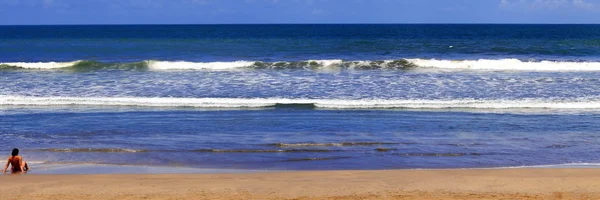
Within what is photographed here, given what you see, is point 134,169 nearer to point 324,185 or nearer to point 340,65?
point 324,185

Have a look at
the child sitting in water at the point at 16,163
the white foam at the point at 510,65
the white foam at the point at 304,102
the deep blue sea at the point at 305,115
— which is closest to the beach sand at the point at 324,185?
the child sitting in water at the point at 16,163

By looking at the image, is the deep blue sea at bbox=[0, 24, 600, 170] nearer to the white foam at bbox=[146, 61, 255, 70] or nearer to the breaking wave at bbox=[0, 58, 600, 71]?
the breaking wave at bbox=[0, 58, 600, 71]

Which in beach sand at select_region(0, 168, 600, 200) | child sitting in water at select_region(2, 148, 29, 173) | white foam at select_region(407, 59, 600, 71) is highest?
white foam at select_region(407, 59, 600, 71)

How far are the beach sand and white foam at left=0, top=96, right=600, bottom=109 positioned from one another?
7794 mm

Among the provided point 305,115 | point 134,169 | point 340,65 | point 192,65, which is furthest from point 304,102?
point 192,65

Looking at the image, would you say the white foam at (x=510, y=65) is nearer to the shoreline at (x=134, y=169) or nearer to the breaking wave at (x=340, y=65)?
the breaking wave at (x=340, y=65)

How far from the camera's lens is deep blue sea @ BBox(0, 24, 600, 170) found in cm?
1259

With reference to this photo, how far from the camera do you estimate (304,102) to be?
64.2ft

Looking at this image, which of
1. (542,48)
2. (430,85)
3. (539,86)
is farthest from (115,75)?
(542,48)

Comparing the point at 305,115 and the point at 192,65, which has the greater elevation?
the point at 192,65

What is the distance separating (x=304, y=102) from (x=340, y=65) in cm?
1367

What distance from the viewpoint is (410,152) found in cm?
1281

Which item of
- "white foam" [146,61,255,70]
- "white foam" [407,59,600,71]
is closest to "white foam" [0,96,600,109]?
"white foam" [146,61,255,70]

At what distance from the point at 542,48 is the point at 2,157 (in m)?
39.8
